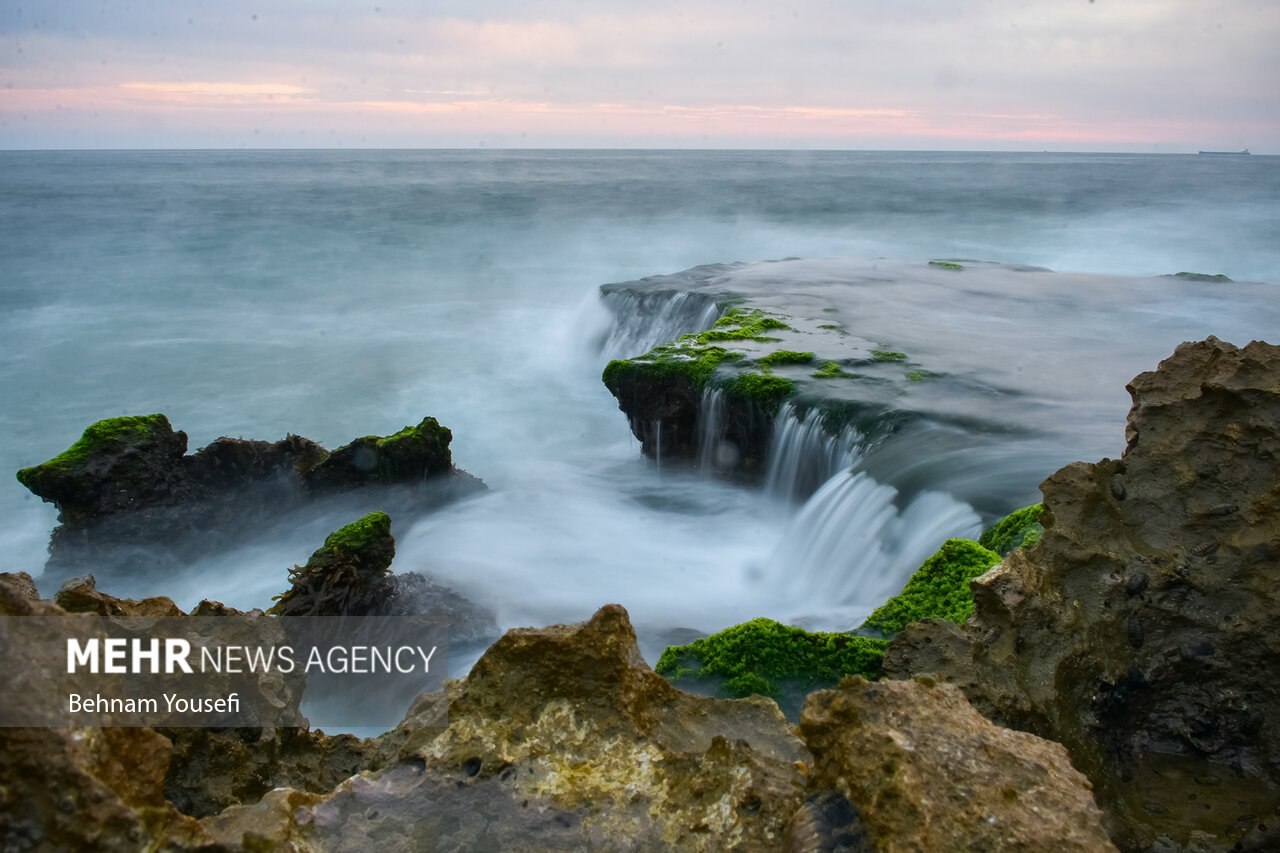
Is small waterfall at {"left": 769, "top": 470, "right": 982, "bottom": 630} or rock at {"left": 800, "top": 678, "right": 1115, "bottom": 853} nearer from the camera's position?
rock at {"left": 800, "top": 678, "right": 1115, "bottom": 853}

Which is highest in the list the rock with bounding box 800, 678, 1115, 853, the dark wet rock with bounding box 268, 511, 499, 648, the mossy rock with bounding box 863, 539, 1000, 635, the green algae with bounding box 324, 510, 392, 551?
the rock with bounding box 800, 678, 1115, 853

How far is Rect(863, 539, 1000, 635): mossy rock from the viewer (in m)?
4.79

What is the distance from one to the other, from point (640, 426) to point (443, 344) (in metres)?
10.8

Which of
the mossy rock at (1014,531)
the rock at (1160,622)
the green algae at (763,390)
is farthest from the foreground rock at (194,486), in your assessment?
the rock at (1160,622)

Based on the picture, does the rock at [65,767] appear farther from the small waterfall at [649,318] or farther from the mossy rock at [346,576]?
the small waterfall at [649,318]

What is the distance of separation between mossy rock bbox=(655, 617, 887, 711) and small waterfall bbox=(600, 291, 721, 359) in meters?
9.92

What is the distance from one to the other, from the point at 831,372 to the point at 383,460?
511 cm

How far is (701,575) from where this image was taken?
8.52 metres

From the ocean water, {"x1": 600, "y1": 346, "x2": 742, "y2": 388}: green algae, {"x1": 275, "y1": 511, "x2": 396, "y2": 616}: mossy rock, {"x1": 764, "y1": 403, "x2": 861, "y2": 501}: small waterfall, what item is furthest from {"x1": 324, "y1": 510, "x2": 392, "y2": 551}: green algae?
{"x1": 600, "y1": 346, "x2": 742, "y2": 388}: green algae

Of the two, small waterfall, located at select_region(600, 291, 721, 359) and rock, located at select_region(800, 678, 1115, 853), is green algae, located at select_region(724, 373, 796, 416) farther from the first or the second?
rock, located at select_region(800, 678, 1115, 853)

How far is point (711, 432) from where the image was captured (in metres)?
10.4

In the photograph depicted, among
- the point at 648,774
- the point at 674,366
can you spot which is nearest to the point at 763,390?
the point at 674,366

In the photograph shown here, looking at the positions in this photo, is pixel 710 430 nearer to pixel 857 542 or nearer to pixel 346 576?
pixel 857 542

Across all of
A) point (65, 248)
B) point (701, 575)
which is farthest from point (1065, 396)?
point (65, 248)
